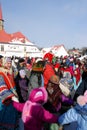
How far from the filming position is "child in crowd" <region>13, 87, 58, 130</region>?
16.9 ft

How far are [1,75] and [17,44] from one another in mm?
90169

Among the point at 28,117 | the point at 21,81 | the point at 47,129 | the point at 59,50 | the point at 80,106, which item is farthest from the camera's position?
the point at 59,50

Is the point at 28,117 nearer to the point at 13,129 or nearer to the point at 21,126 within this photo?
the point at 13,129

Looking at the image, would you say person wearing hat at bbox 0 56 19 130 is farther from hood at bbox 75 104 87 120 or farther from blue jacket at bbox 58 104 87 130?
hood at bbox 75 104 87 120

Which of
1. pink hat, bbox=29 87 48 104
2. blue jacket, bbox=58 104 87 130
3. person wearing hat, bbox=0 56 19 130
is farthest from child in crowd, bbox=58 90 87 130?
person wearing hat, bbox=0 56 19 130

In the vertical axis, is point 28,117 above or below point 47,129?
above

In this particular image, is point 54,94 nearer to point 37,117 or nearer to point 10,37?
point 37,117

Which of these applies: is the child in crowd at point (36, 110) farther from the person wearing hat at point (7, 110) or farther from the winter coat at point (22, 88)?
the winter coat at point (22, 88)

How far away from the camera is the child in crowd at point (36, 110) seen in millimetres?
5148

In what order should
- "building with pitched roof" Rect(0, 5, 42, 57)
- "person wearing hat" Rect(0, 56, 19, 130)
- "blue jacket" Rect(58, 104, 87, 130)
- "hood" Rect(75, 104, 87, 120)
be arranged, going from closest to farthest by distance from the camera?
"hood" Rect(75, 104, 87, 120)
"blue jacket" Rect(58, 104, 87, 130)
"person wearing hat" Rect(0, 56, 19, 130)
"building with pitched roof" Rect(0, 5, 42, 57)

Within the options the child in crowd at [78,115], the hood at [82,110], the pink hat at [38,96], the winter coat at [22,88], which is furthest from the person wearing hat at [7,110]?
the winter coat at [22,88]

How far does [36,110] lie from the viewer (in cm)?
521

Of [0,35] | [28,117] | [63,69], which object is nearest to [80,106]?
[28,117]

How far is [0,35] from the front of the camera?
322ft
